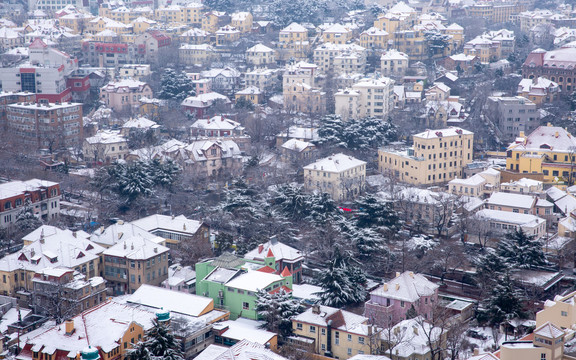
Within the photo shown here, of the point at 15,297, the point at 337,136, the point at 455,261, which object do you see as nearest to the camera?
the point at 15,297

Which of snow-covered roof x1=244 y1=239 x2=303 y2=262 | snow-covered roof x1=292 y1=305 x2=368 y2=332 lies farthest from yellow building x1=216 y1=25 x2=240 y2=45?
snow-covered roof x1=292 y1=305 x2=368 y2=332

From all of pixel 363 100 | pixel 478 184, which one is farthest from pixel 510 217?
pixel 363 100

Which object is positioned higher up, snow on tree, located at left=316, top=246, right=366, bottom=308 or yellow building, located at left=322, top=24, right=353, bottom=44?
yellow building, located at left=322, top=24, right=353, bottom=44

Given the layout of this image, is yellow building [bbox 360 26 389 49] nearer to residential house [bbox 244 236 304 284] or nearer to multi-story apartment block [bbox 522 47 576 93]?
multi-story apartment block [bbox 522 47 576 93]

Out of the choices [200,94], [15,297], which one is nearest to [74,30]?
[200,94]

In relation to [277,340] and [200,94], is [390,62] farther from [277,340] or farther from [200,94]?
[277,340]

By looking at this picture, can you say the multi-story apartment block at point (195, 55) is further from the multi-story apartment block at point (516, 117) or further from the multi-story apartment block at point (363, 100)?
the multi-story apartment block at point (516, 117)
